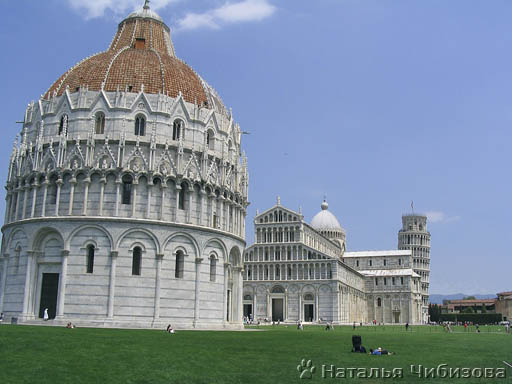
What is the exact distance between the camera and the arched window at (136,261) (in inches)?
1770

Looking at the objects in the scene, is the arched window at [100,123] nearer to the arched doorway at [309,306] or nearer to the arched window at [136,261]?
the arched window at [136,261]

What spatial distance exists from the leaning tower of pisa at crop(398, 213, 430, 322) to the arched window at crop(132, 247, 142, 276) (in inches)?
4957

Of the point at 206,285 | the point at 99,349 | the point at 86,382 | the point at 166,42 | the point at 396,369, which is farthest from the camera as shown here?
the point at 166,42

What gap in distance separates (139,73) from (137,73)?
0.18m

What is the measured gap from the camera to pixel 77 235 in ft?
147

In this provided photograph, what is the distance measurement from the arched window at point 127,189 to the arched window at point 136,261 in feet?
13.3

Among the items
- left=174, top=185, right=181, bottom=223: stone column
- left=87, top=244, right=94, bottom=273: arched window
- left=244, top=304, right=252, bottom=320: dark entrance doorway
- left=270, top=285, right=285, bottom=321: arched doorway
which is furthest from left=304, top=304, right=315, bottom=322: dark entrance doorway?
left=87, top=244, right=94, bottom=273: arched window

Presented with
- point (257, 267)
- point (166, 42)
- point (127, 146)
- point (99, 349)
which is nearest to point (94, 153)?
point (127, 146)

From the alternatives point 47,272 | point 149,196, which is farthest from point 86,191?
point 47,272

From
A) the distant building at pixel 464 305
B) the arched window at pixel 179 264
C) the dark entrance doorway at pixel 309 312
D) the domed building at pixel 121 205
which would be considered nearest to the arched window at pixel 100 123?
the domed building at pixel 121 205

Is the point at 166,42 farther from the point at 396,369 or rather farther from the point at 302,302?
the point at 302,302

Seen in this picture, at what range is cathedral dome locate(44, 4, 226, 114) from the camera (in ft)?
164

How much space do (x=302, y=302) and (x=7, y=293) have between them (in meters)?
68.1

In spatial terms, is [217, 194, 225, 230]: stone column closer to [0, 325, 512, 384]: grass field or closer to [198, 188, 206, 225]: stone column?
[198, 188, 206, 225]: stone column
